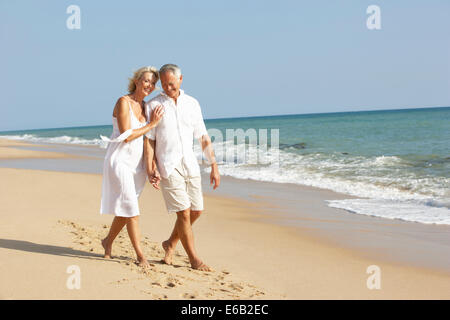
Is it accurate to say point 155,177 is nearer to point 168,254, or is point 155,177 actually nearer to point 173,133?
point 173,133

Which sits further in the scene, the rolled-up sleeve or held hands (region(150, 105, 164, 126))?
the rolled-up sleeve

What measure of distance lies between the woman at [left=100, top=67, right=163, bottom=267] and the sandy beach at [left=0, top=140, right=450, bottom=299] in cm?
46

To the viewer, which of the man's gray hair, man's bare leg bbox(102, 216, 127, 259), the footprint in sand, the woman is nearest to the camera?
the footprint in sand

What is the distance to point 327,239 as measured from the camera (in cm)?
575

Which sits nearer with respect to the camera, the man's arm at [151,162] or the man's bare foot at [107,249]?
the man's arm at [151,162]

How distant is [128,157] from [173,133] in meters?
0.48

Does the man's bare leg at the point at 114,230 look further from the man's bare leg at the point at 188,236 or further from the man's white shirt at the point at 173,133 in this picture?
the man's white shirt at the point at 173,133

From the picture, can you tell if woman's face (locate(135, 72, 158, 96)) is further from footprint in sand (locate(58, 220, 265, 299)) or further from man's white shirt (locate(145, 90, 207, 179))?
footprint in sand (locate(58, 220, 265, 299))

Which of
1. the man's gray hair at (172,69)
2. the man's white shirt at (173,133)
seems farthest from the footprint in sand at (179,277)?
the man's gray hair at (172,69)

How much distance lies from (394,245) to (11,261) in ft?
13.4

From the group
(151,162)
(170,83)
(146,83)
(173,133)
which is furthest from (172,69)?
(151,162)

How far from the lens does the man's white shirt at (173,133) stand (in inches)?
163

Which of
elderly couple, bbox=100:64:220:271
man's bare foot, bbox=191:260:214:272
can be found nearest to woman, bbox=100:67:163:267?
elderly couple, bbox=100:64:220:271

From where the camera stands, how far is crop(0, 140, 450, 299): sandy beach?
12.0 ft
